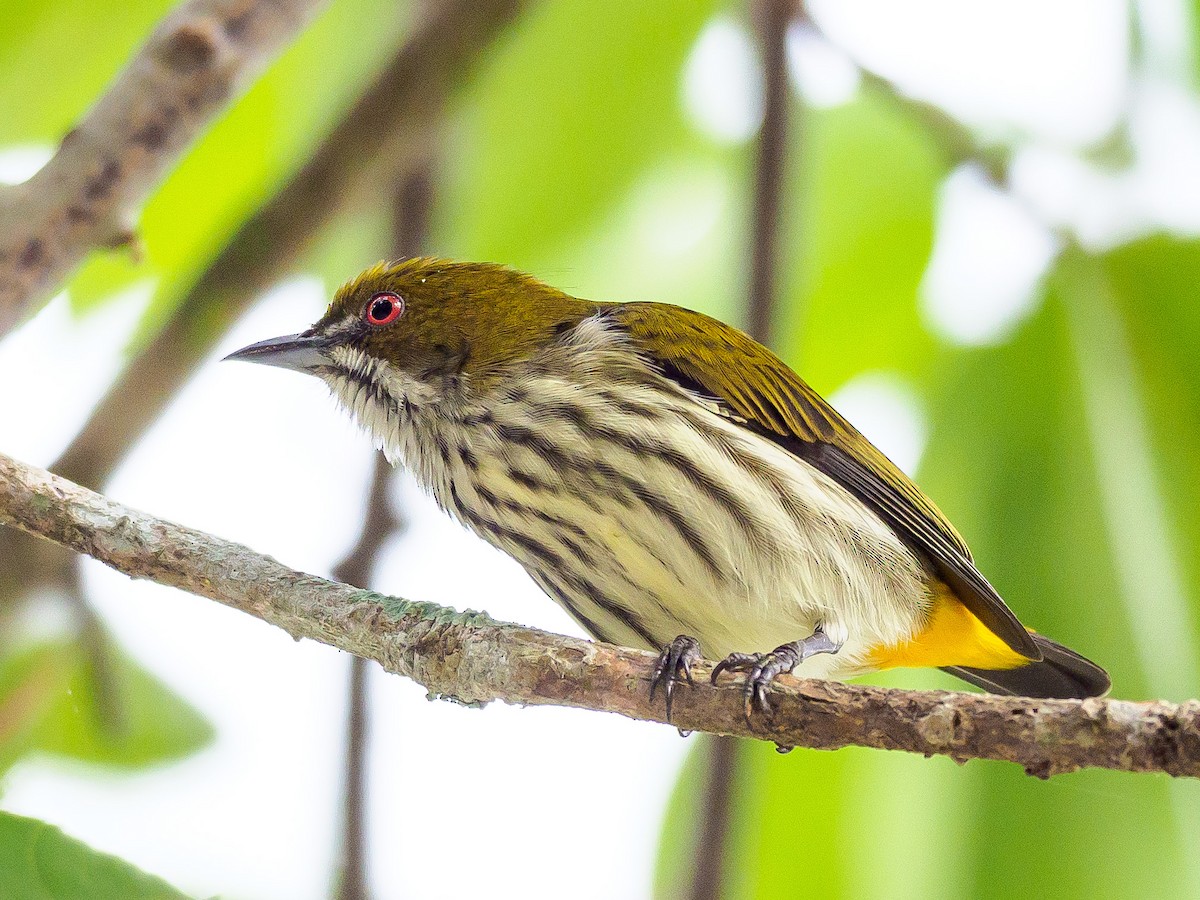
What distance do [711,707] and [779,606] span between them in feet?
2.60

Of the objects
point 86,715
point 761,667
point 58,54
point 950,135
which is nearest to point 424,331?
point 58,54

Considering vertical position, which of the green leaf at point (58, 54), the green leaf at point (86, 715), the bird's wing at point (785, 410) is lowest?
the green leaf at point (86, 715)

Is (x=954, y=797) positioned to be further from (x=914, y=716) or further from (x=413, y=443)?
(x=413, y=443)

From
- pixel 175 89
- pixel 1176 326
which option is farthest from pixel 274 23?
pixel 1176 326

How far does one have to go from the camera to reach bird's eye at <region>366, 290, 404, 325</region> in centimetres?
337

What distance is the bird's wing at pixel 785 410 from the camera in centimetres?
307

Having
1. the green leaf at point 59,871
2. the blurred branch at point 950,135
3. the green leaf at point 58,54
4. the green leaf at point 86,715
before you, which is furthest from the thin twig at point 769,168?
the green leaf at point 59,871

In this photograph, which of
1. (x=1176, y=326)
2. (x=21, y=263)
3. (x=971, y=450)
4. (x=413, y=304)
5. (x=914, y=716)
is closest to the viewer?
(x=914, y=716)

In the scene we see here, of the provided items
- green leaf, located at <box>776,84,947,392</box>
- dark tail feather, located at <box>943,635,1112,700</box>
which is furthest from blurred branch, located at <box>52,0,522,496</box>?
dark tail feather, located at <box>943,635,1112,700</box>

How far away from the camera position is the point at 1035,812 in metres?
2.63

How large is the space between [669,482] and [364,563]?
82 centimetres

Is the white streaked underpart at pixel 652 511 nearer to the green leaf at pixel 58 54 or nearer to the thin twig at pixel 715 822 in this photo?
the thin twig at pixel 715 822

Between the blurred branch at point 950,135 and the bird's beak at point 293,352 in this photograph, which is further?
the bird's beak at point 293,352

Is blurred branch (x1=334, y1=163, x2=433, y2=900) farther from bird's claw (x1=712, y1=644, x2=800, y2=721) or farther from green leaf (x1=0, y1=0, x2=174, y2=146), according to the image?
bird's claw (x1=712, y1=644, x2=800, y2=721)
